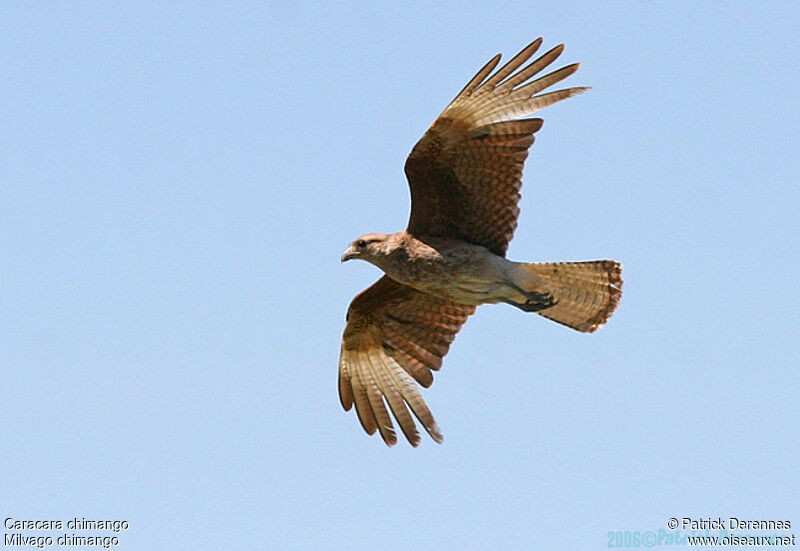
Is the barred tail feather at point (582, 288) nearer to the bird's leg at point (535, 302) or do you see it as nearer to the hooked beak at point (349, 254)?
the bird's leg at point (535, 302)

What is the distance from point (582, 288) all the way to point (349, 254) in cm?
236

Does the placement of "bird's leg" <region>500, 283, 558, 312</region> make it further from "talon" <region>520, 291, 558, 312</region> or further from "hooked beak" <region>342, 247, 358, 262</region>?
"hooked beak" <region>342, 247, 358, 262</region>

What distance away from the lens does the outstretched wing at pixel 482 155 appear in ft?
45.9

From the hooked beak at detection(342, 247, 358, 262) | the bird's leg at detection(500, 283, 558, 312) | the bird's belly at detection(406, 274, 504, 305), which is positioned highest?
the hooked beak at detection(342, 247, 358, 262)

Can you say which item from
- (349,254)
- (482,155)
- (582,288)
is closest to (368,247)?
(349,254)

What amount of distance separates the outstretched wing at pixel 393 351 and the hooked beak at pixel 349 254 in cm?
88

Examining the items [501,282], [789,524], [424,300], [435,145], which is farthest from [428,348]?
[789,524]

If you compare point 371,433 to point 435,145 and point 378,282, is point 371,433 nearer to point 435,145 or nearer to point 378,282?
point 378,282

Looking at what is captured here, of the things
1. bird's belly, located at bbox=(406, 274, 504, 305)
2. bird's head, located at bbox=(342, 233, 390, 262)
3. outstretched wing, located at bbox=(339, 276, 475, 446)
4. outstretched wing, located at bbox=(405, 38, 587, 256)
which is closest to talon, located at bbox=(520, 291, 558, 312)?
bird's belly, located at bbox=(406, 274, 504, 305)

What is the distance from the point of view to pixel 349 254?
14938mm

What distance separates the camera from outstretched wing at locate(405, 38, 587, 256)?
1399 centimetres

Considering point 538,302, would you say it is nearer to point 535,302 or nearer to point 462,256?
point 535,302

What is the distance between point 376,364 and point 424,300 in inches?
35.7

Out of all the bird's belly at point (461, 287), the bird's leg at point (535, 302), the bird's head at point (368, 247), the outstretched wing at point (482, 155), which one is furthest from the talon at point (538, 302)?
the bird's head at point (368, 247)
